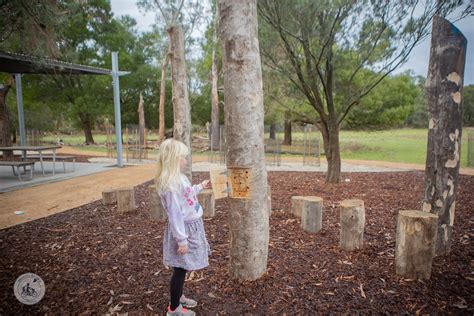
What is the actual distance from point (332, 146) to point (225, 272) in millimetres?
5561

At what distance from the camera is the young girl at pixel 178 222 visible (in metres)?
2.28

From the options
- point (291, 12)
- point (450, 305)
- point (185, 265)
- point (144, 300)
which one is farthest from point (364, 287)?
point (291, 12)

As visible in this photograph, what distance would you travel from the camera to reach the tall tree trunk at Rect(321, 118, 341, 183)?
24.7 feet

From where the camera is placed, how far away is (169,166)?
7.69 feet

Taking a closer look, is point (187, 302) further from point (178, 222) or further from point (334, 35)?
point (334, 35)

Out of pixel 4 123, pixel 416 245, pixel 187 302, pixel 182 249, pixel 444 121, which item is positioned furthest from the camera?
pixel 4 123

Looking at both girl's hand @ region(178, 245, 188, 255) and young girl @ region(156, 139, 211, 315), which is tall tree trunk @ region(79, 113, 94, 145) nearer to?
young girl @ region(156, 139, 211, 315)

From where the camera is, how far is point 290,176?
941 centimetres

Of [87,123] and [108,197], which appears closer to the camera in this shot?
[108,197]

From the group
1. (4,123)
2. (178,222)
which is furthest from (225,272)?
(4,123)

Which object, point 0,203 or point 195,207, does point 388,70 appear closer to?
point 195,207

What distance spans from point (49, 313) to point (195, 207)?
151cm

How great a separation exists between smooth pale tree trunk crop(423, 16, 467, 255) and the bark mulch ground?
54 cm

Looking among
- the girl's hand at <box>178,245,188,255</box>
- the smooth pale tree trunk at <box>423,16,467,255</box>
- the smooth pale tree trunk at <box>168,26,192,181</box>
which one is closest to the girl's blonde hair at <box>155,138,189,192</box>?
the girl's hand at <box>178,245,188,255</box>
